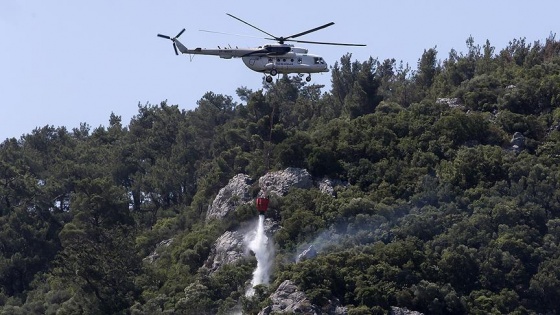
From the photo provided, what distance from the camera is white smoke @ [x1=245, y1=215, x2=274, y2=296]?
7056 centimetres

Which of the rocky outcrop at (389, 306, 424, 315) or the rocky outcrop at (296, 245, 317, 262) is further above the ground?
the rocky outcrop at (296, 245, 317, 262)

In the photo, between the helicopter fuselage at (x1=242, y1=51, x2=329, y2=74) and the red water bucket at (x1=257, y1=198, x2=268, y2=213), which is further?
the red water bucket at (x1=257, y1=198, x2=268, y2=213)

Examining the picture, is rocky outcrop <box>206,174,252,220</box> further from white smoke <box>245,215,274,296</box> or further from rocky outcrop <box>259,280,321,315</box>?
rocky outcrop <box>259,280,321,315</box>

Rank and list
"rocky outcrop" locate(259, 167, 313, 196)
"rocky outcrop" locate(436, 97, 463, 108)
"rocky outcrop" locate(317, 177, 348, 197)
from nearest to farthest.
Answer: "rocky outcrop" locate(317, 177, 348, 197) < "rocky outcrop" locate(259, 167, 313, 196) < "rocky outcrop" locate(436, 97, 463, 108)

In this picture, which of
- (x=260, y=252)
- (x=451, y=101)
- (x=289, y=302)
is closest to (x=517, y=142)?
(x=451, y=101)

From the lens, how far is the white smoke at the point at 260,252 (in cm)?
7056

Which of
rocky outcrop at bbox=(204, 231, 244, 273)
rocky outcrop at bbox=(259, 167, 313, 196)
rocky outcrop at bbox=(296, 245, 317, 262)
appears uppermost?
rocky outcrop at bbox=(259, 167, 313, 196)

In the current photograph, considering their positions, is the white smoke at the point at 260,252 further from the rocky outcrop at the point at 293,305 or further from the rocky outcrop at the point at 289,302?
the rocky outcrop at the point at 293,305

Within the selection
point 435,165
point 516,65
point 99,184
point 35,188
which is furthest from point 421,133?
point 35,188

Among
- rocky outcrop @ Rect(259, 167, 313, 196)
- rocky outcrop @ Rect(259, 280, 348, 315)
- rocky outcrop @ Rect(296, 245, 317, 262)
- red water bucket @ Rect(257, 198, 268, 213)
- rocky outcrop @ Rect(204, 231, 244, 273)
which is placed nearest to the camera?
rocky outcrop @ Rect(259, 280, 348, 315)

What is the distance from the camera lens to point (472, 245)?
7044 cm

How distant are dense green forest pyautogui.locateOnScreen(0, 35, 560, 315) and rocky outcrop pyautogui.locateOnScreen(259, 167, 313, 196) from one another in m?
0.78

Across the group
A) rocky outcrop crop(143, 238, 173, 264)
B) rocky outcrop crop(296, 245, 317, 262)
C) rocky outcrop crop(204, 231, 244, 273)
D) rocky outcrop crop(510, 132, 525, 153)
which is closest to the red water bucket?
rocky outcrop crop(204, 231, 244, 273)

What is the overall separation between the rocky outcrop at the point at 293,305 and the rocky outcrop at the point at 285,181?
39.7 feet
